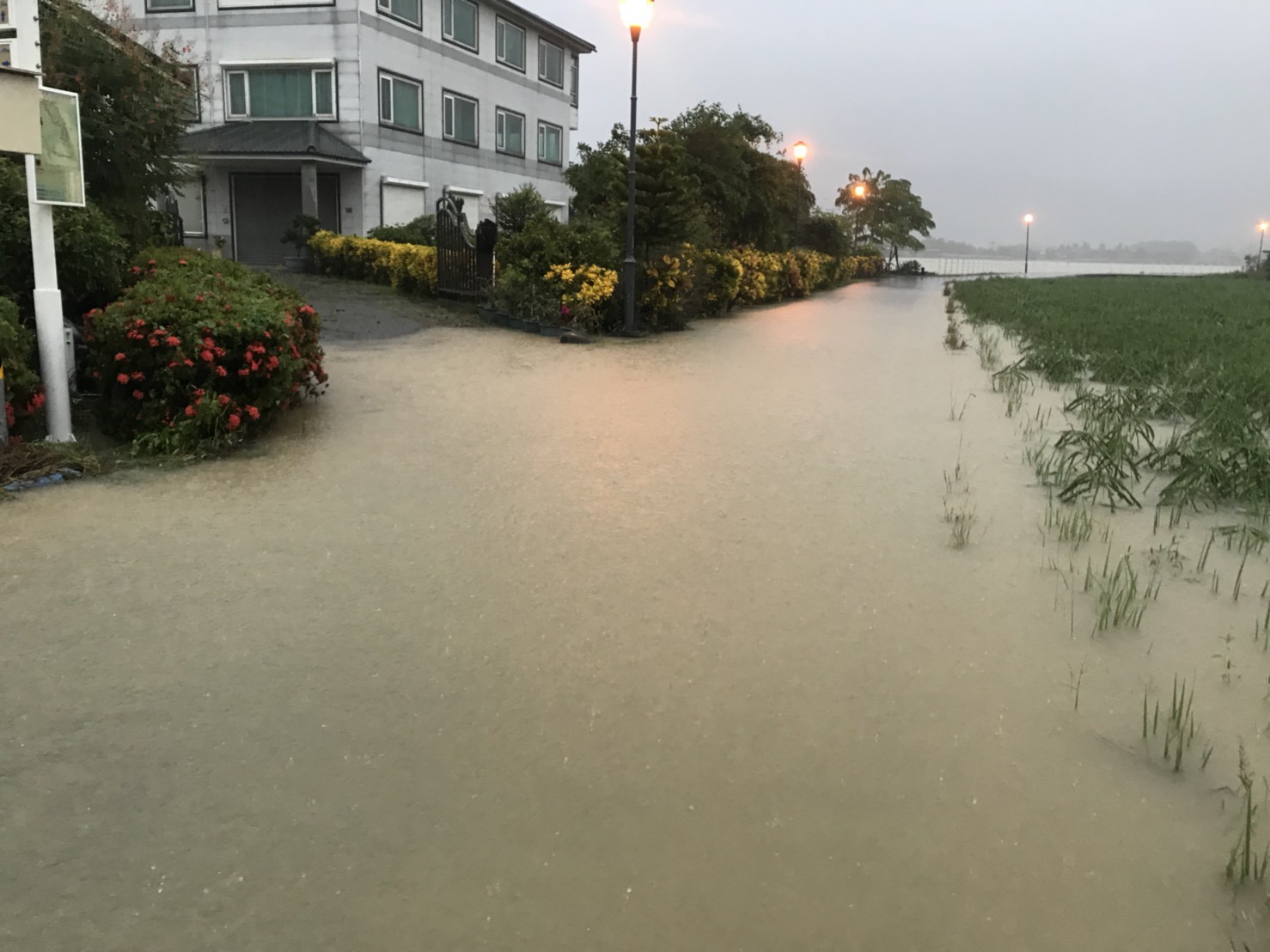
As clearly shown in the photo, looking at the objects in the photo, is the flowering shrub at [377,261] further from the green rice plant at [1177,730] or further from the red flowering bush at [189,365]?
the green rice plant at [1177,730]

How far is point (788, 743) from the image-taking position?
334 cm

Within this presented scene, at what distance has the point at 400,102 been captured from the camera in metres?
31.1

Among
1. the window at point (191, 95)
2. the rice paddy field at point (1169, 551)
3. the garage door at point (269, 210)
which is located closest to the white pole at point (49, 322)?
the window at point (191, 95)

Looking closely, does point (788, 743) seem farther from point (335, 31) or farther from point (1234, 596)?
point (335, 31)

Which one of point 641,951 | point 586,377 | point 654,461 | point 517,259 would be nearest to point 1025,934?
point 641,951

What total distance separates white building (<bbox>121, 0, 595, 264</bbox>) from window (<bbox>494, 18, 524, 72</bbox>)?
2.79 ft

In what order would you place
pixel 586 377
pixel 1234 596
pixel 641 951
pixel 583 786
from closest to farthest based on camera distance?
1. pixel 641 951
2. pixel 583 786
3. pixel 1234 596
4. pixel 586 377

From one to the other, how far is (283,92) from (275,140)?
6.30ft

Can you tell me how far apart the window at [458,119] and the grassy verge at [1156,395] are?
1860 cm

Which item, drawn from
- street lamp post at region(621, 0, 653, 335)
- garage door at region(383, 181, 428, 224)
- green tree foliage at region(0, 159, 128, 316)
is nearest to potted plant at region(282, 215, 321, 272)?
garage door at region(383, 181, 428, 224)

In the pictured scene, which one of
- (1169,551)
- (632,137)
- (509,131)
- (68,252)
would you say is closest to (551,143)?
(509,131)

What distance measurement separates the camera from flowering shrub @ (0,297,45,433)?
6.45 metres

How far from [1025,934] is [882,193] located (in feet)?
216

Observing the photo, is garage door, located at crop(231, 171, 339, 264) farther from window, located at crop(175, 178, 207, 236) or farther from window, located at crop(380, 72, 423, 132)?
window, located at crop(380, 72, 423, 132)
